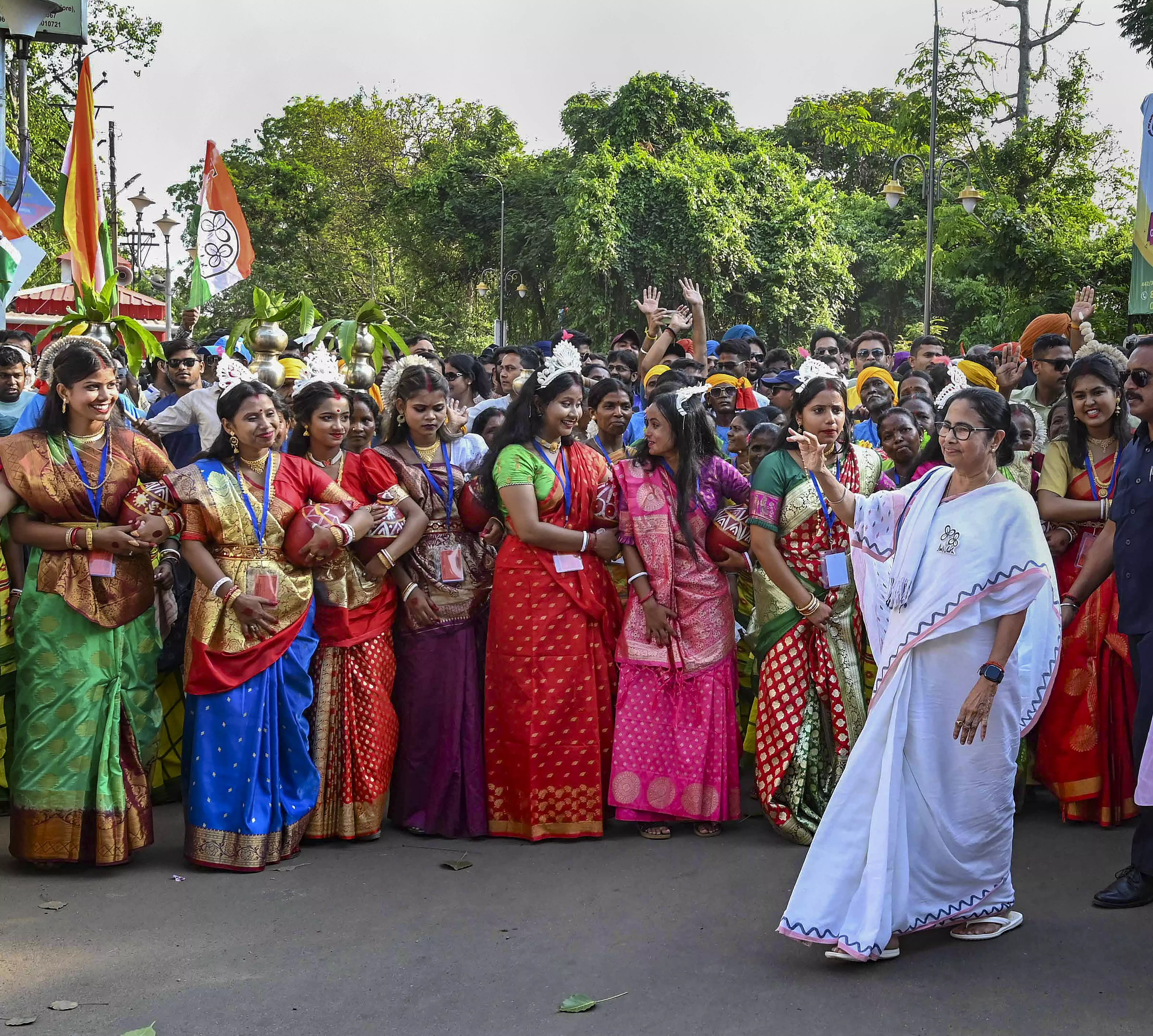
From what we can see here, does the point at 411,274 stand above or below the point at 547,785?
above

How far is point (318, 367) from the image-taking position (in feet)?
18.5

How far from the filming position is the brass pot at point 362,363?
733cm

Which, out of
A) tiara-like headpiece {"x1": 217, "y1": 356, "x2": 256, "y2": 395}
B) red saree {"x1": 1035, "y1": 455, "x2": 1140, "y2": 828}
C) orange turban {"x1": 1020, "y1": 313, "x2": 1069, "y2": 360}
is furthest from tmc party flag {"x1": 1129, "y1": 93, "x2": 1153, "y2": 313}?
tiara-like headpiece {"x1": 217, "y1": 356, "x2": 256, "y2": 395}

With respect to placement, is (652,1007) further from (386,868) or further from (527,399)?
(527,399)

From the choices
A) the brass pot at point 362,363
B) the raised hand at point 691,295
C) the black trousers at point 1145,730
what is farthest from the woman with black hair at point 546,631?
the raised hand at point 691,295

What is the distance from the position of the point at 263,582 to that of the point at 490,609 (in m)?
1.03

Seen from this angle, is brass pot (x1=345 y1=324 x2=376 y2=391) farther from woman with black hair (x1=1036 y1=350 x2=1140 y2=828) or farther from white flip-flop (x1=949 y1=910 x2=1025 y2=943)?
white flip-flop (x1=949 y1=910 x2=1025 y2=943)

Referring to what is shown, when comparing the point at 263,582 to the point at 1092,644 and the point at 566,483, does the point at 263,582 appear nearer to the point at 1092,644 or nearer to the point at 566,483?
the point at 566,483

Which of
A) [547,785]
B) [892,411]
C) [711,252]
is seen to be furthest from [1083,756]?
[711,252]

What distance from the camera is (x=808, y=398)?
5125 millimetres

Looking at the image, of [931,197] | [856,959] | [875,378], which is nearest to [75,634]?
[856,959]

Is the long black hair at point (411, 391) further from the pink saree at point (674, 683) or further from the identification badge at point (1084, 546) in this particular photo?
the identification badge at point (1084, 546)

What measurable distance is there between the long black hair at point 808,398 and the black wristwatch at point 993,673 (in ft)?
4.49

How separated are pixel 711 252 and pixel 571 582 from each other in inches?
869
